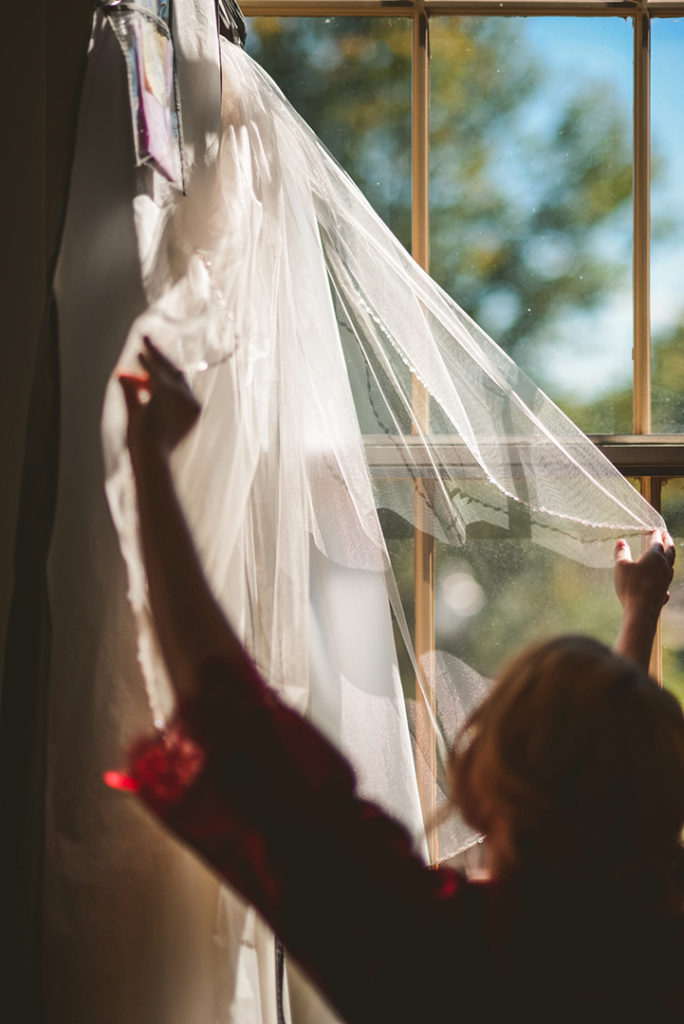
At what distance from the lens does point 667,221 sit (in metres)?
1.23

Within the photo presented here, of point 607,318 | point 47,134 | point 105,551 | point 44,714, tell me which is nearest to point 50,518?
point 105,551

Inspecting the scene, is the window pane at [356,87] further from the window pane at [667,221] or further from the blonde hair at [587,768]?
the blonde hair at [587,768]

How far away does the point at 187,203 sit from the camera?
76 cm

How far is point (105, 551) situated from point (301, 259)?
400 mm

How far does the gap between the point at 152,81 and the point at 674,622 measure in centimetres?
95

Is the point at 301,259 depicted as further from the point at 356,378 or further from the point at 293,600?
the point at 293,600

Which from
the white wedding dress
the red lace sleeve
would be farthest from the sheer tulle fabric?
the red lace sleeve

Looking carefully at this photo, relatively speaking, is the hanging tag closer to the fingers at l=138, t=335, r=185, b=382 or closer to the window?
the fingers at l=138, t=335, r=185, b=382

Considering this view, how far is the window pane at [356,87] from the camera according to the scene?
3.93 ft

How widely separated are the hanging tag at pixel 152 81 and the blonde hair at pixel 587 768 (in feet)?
1.73

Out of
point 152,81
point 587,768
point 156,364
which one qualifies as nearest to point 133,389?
point 156,364

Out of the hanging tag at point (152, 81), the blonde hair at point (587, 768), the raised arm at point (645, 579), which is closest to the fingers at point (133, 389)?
the hanging tag at point (152, 81)

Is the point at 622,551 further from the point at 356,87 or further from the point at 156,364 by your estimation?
the point at 356,87

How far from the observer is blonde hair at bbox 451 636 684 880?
59 centimetres
